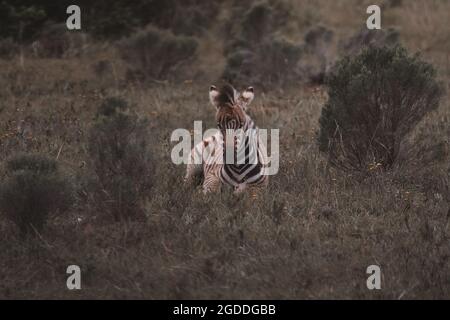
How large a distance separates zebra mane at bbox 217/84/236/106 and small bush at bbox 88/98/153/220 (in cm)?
95

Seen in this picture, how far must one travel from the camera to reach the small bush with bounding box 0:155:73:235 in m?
7.27

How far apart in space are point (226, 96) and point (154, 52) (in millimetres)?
8149

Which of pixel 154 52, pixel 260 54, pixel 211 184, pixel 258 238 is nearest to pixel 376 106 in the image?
pixel 211 184

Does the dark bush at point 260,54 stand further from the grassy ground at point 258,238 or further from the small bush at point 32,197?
the small bush at point 32,197

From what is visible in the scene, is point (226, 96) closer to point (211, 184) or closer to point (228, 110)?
point (228, 110)

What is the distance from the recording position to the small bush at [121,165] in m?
7.66

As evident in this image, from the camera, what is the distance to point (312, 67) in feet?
54.2

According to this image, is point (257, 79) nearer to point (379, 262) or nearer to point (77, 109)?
point (77, 109)

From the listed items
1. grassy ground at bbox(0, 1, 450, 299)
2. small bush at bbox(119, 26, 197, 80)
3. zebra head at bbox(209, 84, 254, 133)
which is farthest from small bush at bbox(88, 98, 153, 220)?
small bush at bbox(119, 26, 197, 80)

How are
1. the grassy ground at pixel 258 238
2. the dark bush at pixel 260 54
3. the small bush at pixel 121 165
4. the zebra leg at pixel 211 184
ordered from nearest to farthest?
the grassy ground at pixel 258 238 → the small bush at pixel 121 165 → the zebra leg at pixel 211 184 → the dark bush at pixel 260 54

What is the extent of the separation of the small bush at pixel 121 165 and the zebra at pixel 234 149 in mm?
945

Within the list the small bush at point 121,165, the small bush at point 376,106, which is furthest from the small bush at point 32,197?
the small bush at point 376,106

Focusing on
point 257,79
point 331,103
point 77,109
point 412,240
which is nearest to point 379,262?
point 412,240
